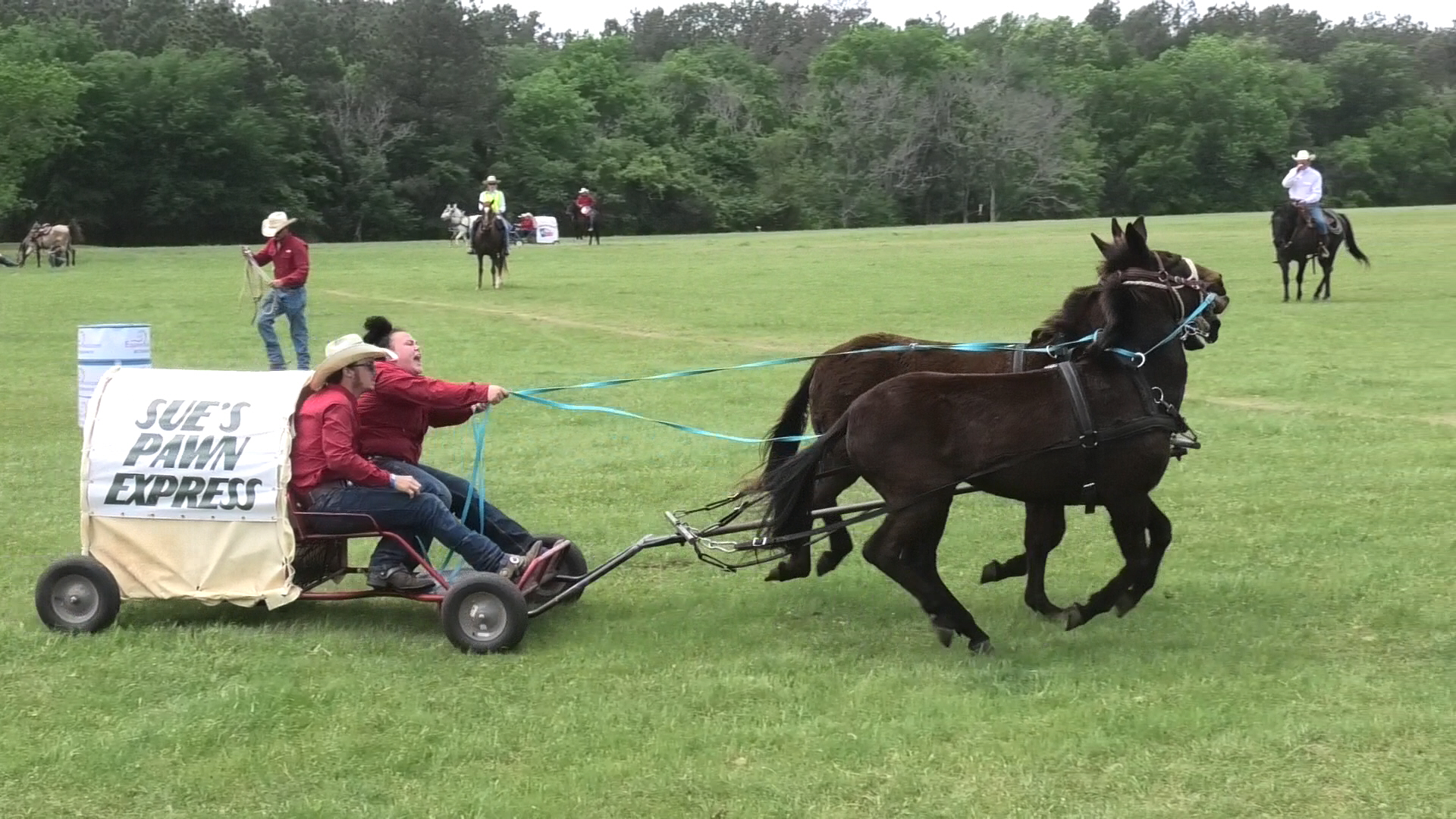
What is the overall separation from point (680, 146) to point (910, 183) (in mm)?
12539

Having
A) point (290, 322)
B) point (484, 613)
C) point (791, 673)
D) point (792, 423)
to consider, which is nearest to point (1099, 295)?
point (792, 423)

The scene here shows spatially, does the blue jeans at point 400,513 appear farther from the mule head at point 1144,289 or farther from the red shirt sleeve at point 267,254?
the red shirt sleeve at point 267,254

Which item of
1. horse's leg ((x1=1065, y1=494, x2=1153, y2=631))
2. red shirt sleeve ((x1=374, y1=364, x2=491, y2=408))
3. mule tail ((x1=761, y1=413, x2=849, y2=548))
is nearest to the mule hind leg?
horse's leg ((x1=1065, y1=494, x2=1153, y2=631))

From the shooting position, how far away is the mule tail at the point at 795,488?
693 centimetres

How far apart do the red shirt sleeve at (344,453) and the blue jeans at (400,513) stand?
70mm

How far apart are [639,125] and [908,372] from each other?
75.0m

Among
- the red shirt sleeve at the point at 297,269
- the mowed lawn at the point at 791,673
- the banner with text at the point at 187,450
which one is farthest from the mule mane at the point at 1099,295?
the red shirt sleeve at the point at 297,269

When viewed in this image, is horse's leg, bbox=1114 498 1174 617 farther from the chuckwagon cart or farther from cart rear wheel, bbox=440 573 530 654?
cart rear wheel, bbox=440 573 530 654

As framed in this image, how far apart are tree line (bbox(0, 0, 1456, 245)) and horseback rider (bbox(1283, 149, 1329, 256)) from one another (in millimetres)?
42617

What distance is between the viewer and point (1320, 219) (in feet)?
80.8

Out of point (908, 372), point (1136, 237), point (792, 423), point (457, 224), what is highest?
point (457, 224)

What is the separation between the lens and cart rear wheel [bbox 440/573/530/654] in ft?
21.8

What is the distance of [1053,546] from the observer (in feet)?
24.2

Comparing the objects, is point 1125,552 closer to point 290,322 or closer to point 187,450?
point 187,450
